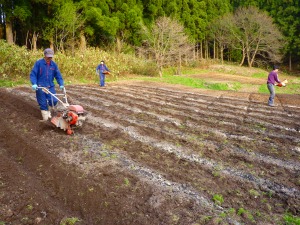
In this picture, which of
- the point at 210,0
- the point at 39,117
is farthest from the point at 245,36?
the point at 39,117

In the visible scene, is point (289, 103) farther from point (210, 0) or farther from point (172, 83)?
point (210, 0)

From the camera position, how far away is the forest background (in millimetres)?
15523

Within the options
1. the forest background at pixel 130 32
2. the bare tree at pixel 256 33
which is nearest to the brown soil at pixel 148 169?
the forest background at pixel 130 32

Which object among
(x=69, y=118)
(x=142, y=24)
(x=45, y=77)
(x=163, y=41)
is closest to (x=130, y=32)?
(x=142, y=24)

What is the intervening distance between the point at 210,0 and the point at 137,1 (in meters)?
16.6

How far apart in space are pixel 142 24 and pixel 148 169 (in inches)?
765

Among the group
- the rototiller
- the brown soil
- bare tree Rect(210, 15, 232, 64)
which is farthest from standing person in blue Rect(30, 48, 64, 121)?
bare tree Rect(210, 15, 232, 64)

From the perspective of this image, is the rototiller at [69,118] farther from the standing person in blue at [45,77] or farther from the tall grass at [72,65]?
the tall grass at [72,65]

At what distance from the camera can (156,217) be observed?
3.30 m

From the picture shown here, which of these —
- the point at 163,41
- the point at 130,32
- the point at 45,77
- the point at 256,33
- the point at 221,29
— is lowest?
the point at 45,77

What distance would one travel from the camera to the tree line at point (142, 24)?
17066 millimetres

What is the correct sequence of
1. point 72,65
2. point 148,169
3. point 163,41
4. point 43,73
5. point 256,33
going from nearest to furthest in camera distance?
point 148,169, point 43,73, point 72,65, point 163,41, point 256,33

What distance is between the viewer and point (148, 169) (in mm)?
4500

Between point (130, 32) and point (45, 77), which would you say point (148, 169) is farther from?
point (130, 32)
